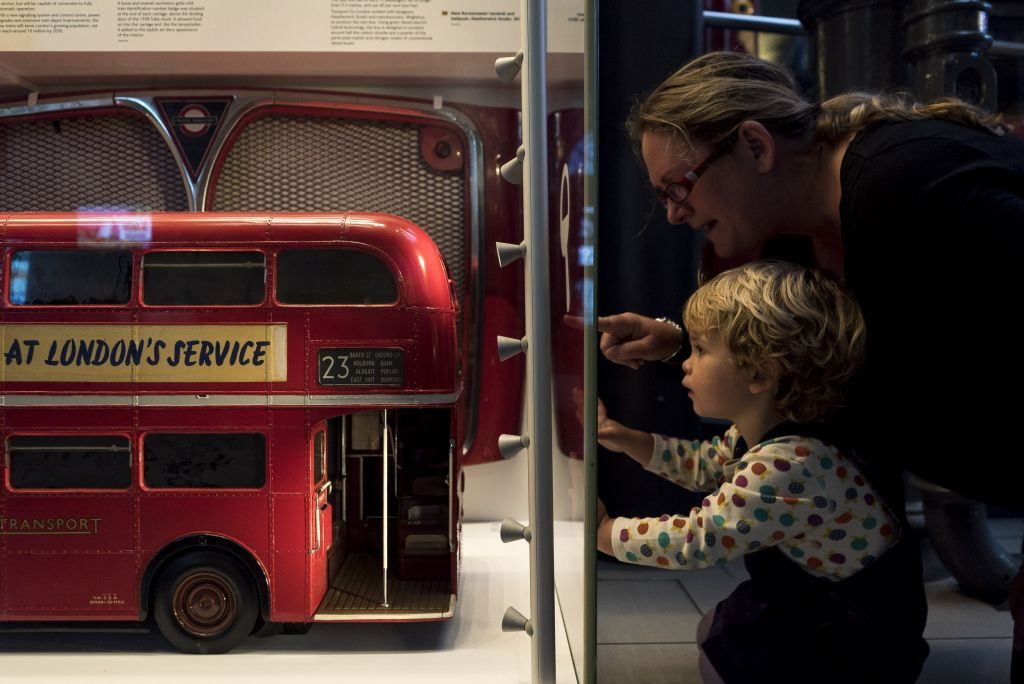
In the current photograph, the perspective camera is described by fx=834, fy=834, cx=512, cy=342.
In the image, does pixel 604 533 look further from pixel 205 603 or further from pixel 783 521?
pixel 205 603

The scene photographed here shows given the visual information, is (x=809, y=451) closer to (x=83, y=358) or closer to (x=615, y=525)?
(x=615, y=525)

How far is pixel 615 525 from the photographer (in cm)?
103

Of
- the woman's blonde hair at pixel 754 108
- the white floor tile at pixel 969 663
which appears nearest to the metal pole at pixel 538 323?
the woman's blonde hair at pixel 754 108

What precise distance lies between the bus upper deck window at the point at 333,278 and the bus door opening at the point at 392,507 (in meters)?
0.21

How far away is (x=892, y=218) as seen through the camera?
0.92 metres

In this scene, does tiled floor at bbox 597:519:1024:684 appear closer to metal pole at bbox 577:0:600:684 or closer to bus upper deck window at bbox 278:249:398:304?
metal pole at bbox 577:0:600:684

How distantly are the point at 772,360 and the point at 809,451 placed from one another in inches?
4.6

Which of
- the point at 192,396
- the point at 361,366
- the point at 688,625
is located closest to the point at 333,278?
the point at 361,366

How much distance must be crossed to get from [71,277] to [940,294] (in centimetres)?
122

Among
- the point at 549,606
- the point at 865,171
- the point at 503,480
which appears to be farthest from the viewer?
the point at 503,480

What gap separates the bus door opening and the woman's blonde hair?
638 mm

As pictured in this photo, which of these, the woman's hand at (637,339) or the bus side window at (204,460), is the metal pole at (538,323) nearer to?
the woman's hand at (637,339)

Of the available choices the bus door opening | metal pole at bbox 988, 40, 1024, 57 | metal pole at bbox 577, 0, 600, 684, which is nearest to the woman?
metal pole at bbox 577, 0, 600, 684

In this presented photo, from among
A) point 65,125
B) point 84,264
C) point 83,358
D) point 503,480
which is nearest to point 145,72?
point 65,125
